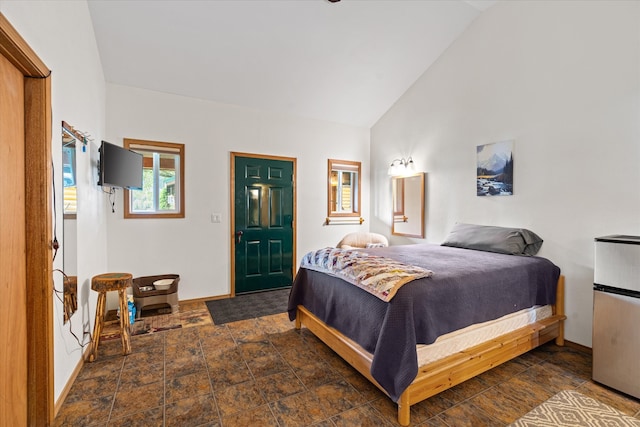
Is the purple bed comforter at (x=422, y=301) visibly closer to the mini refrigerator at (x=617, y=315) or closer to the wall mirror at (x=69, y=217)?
the mini refrigerator at (x=617, y=315)

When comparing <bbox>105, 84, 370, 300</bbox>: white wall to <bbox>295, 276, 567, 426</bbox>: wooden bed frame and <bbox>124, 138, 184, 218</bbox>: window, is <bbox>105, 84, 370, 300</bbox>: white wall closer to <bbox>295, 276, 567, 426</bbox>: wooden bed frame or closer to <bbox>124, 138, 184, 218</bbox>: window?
<bbox>124, 138, 184, 218</bbox>: window


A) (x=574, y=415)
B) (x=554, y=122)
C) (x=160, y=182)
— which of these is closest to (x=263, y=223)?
(x=160, y=182)

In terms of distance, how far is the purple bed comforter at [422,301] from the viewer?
1757mm

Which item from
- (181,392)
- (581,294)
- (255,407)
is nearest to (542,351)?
(581,294)

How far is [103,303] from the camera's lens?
265 centimetres

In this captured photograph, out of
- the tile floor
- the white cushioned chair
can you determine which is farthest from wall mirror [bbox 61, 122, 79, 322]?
the white cushioned chair

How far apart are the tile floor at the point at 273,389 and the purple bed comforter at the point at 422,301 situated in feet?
1.04

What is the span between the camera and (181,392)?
2061mm

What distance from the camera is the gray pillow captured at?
291 cm

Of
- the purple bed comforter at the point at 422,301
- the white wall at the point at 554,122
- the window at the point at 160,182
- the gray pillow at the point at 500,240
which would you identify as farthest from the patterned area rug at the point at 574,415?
the window at the point at 160,182

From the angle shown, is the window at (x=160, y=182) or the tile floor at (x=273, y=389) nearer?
the tile floor at (x=273, y=389)

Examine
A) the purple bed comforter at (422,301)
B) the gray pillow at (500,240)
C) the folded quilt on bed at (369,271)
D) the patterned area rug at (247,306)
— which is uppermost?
the gray pillow at (500,240)

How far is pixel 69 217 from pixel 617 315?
383cm

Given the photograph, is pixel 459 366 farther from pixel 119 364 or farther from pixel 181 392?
pixel 119 364
